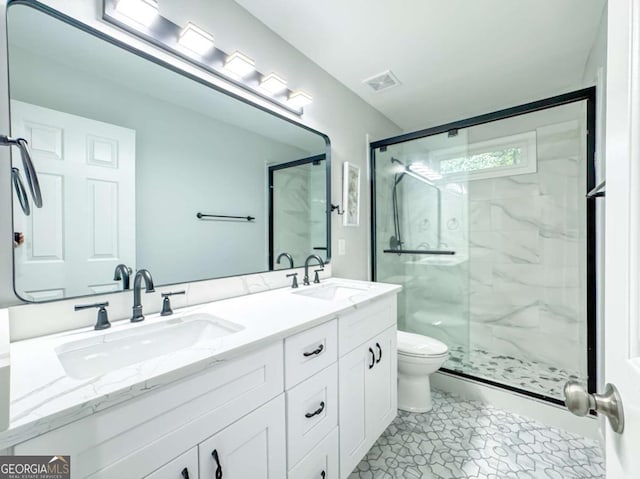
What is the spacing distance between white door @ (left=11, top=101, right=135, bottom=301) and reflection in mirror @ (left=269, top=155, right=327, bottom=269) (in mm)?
733

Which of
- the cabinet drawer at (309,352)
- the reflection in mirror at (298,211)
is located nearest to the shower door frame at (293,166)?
the reflection in mirror at (298,211)

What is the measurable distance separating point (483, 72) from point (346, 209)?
56.0 inches

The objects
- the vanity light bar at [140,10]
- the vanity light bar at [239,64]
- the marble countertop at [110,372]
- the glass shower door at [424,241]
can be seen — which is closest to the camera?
the marble countertop at [110,372]

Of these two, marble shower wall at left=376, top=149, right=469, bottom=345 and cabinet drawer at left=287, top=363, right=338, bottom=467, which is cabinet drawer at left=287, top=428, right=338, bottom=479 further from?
marble shower wall at left=376, top=149, right=469, bottom=345

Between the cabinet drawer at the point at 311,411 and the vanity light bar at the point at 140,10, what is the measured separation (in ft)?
4.82

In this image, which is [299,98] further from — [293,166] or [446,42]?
[446,42]

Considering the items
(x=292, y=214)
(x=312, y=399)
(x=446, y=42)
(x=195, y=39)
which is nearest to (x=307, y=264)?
(x=292, y=214)

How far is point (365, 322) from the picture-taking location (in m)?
1.33

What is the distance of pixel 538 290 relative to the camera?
2.36 meters

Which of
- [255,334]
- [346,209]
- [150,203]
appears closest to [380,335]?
[255,334]

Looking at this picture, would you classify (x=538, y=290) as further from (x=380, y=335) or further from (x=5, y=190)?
(x=5, y=190)

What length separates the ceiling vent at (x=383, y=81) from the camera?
6.67 feet

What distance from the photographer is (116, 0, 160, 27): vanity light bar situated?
1001 mm

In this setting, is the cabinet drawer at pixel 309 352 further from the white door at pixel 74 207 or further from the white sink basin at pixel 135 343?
the white door at pixel 74 207
